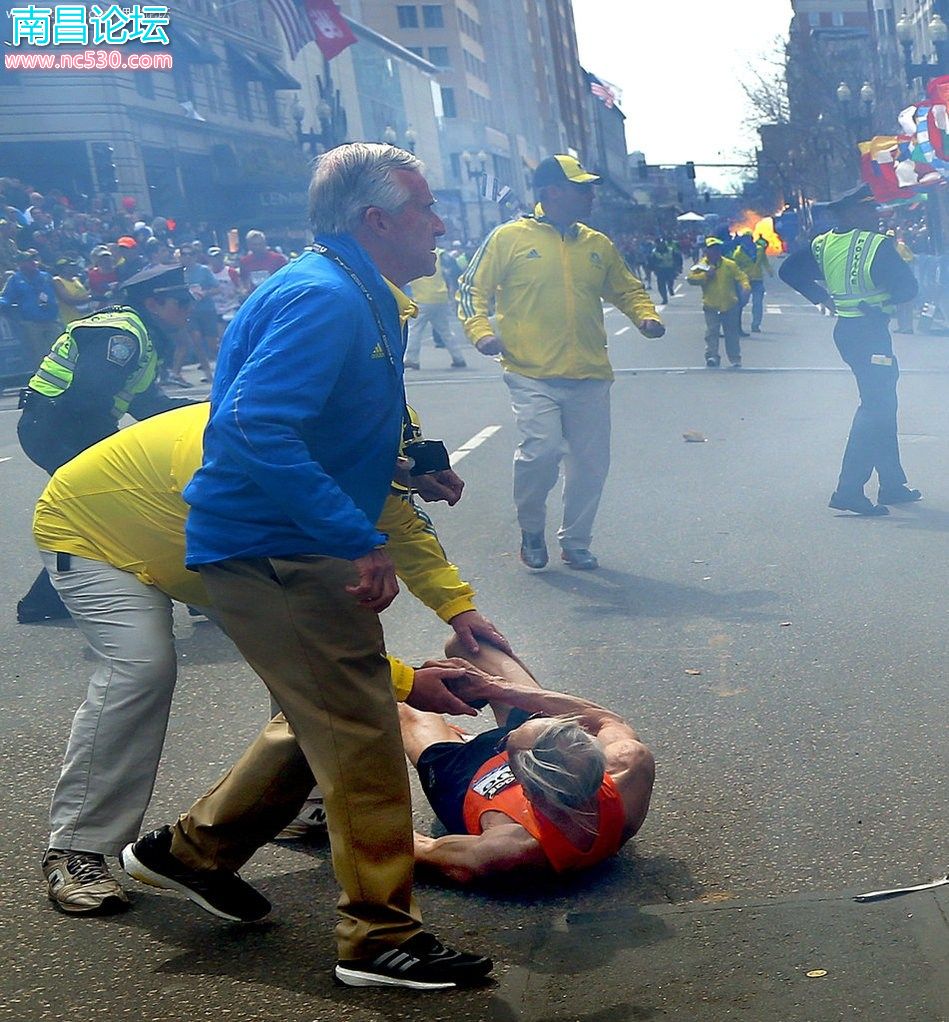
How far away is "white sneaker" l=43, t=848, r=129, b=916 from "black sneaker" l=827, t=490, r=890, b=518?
239 inches

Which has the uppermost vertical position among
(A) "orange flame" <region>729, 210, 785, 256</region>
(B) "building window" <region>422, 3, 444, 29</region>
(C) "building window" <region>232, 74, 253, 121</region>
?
(B) "building window" <region>422, 3, 444, 29</region>

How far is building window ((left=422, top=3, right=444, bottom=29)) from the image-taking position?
94.3 meters

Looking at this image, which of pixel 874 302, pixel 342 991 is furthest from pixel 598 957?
pixel 874 302

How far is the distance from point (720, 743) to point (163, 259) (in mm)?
19063

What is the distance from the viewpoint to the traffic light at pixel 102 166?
39188 mm

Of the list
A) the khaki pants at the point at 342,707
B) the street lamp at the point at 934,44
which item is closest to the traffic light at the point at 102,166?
the street lamp at the point at 934,44

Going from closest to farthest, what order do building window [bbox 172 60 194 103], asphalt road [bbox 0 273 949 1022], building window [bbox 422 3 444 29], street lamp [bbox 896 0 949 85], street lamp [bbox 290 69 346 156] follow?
asphalt road [bbox 0 273 949 1022] < street lamp [bbox 896 0 949 85] < building window [bbox 172 60 194 103] < street lamp [bbox 290 69 346 156] < building window [bbox 422 3 444 29]

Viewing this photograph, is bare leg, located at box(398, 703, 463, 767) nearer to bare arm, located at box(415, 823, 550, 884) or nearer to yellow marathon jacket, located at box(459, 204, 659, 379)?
bare arm, located at box(415, 823, 550, 884)

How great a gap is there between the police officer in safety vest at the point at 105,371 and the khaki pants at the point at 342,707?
9.76ft

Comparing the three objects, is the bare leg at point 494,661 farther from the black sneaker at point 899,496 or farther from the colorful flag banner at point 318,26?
the colorful flag banner at point 318,26

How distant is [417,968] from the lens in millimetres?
3244

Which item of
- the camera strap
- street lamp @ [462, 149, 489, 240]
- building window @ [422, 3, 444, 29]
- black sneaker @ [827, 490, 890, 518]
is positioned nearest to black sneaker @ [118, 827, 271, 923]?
the camera strap

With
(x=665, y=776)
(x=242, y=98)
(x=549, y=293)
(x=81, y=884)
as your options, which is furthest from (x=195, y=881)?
(x=242, y=98)

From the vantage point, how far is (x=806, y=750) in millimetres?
4801
